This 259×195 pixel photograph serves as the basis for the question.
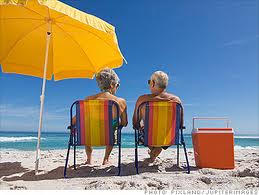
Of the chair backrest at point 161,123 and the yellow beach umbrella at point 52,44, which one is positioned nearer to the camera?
the chair backrest at point 161,123

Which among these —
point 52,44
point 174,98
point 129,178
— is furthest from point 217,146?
point 52,44

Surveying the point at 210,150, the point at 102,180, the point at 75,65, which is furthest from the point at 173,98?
the point at 75,65

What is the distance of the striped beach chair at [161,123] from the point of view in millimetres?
3641

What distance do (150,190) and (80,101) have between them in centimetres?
133

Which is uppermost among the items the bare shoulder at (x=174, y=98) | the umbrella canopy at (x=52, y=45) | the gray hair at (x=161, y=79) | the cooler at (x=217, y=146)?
the umbrella canopy at (x=52, y=45)

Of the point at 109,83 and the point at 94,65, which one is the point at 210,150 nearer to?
the point at 109,83

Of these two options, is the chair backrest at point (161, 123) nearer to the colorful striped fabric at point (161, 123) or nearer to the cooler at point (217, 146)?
the colorful striped fabric at point (161, 123)

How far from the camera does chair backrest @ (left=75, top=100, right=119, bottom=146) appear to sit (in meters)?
3.59

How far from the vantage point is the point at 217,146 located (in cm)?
394

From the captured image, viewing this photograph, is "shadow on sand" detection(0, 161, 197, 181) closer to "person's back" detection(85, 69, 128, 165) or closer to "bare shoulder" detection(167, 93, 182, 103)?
"person's back" detection(85, 69, 128, 165)

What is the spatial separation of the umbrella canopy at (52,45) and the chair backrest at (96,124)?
107 centimetres

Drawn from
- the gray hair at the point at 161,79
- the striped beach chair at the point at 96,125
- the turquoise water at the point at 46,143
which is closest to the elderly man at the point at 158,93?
the gray hair at the point at 161,79

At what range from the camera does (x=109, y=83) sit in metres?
4.04

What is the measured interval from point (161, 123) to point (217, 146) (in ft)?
2.82
